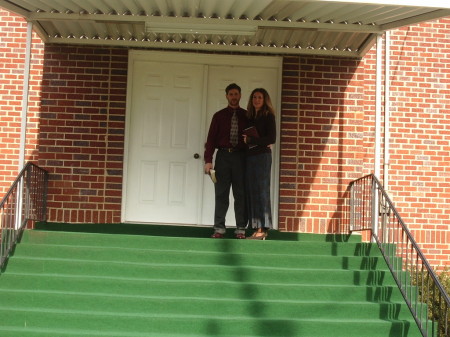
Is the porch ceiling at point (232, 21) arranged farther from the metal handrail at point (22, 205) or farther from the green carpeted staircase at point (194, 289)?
the green carpeted staircase at point (194, 289)

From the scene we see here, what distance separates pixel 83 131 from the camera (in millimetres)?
9500

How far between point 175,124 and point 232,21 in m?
1.97

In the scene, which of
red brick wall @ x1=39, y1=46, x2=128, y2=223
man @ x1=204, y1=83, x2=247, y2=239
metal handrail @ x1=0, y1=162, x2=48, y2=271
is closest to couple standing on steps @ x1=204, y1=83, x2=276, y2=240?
man @ x1=204, y1=83, x2=247, y2=239

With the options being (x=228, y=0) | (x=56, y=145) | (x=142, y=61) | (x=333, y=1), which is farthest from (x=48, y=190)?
(x=333, y=1)

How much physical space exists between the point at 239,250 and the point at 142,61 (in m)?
2.96

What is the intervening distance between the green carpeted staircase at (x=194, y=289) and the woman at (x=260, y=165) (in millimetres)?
316

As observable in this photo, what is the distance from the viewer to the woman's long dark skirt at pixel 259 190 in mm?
8398

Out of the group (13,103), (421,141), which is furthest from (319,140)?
(13,103)

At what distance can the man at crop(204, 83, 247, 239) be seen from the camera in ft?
28.2

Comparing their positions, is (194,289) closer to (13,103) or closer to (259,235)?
(259,235)

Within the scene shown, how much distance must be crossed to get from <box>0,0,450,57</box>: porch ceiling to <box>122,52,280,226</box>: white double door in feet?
1.16

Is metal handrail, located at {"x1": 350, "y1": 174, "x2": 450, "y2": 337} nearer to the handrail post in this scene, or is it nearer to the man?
the handrail post

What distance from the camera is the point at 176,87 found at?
9734 mm

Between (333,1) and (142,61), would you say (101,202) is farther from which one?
(333,1)
